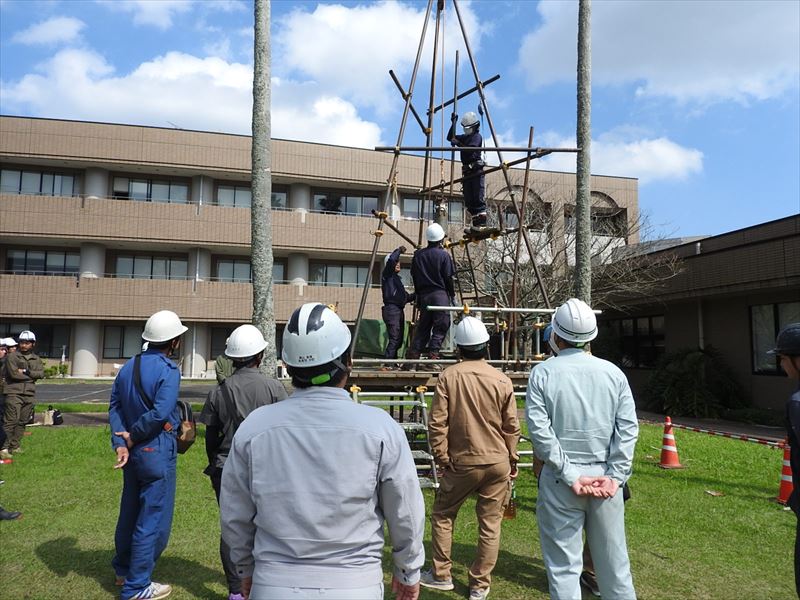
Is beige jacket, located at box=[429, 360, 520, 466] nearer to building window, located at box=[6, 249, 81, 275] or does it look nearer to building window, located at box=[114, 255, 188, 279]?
building window, located at box=[114, 255, 188, 279]

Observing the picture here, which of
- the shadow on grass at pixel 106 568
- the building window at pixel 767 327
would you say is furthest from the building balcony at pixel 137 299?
the shadow on grass at pixel 106 568

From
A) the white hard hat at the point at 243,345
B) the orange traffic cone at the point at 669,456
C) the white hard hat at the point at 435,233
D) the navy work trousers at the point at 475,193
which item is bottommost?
the orange traffic cone at the point at 669,456

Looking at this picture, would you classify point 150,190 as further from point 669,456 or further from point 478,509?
point 478,509

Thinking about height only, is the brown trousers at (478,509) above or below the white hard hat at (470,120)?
below

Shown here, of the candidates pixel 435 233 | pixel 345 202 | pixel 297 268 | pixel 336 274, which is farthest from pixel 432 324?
pixel 345 202

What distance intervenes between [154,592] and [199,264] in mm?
25297

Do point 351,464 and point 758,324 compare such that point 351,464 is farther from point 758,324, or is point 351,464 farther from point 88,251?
point 88,251

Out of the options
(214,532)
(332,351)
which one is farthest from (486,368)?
(214,532)

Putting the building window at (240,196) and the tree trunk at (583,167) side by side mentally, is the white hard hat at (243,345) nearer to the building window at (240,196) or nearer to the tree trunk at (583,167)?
the tree trunk at (583,167)

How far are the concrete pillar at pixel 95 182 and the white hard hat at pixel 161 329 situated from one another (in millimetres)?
26383

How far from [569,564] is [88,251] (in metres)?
28.9

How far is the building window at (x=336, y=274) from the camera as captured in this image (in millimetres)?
29881

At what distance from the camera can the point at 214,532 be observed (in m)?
5.79

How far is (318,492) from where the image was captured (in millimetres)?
1954
